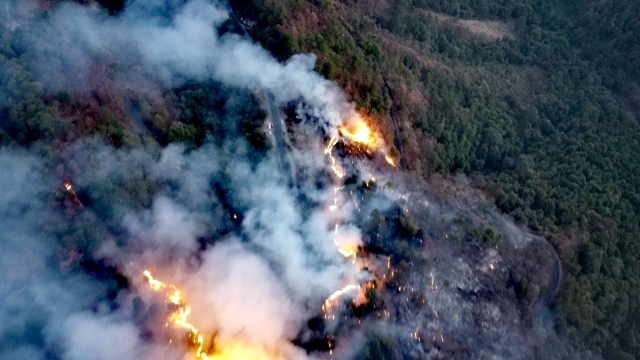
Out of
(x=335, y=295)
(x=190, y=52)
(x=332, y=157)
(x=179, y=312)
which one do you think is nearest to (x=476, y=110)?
(x=332, y=157)

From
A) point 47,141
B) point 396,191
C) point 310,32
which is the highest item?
point 310,32

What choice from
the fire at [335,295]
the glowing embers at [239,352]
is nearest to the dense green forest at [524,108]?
the fire at [335,295]

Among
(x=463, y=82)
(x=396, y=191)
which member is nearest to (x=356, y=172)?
(x=396, y=191)

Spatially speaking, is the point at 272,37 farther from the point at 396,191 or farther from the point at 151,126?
the point at 396,191

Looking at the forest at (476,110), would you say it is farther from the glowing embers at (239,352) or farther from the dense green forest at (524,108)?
the glowing embers at (239,352)

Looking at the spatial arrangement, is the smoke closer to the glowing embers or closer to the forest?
the forest

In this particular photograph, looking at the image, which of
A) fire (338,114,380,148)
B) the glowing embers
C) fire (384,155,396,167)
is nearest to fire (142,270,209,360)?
the glowing embers

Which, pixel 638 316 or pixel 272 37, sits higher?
pixel 272 37

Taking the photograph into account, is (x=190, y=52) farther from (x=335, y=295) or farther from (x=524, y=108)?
(x=524, y=108)
